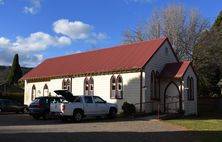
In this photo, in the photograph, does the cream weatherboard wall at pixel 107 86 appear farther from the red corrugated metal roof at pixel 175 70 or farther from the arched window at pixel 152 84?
the red corrugated metal roof at pixel 175 70

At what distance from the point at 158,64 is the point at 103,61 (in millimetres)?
6344

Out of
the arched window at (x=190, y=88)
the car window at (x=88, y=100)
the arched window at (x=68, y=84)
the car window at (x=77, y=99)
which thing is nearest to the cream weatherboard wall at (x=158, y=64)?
the arched window at (x=190, y=88)

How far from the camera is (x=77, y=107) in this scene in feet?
78.0

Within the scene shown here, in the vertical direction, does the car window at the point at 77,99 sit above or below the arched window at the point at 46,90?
below

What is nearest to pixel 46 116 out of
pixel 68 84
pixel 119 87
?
pixel 119 87

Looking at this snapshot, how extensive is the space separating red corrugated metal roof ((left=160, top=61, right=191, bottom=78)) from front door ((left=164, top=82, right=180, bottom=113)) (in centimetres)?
89

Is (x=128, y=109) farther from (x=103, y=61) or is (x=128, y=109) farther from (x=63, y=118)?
(x=103, y=61)

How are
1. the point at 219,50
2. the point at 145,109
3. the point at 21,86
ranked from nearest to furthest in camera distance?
the point at 145,109
the point at 219,50
the point at 21,86

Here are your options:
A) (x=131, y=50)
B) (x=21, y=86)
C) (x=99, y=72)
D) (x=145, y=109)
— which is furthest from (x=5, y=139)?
(x=21, y=86)

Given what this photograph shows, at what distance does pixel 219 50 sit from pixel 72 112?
81.1ft

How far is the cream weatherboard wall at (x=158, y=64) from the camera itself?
29.2m

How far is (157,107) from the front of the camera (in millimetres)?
30109

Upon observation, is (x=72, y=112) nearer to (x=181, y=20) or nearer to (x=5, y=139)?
(x=5, y=139)

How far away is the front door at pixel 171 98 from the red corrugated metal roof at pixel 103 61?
10.3ft
